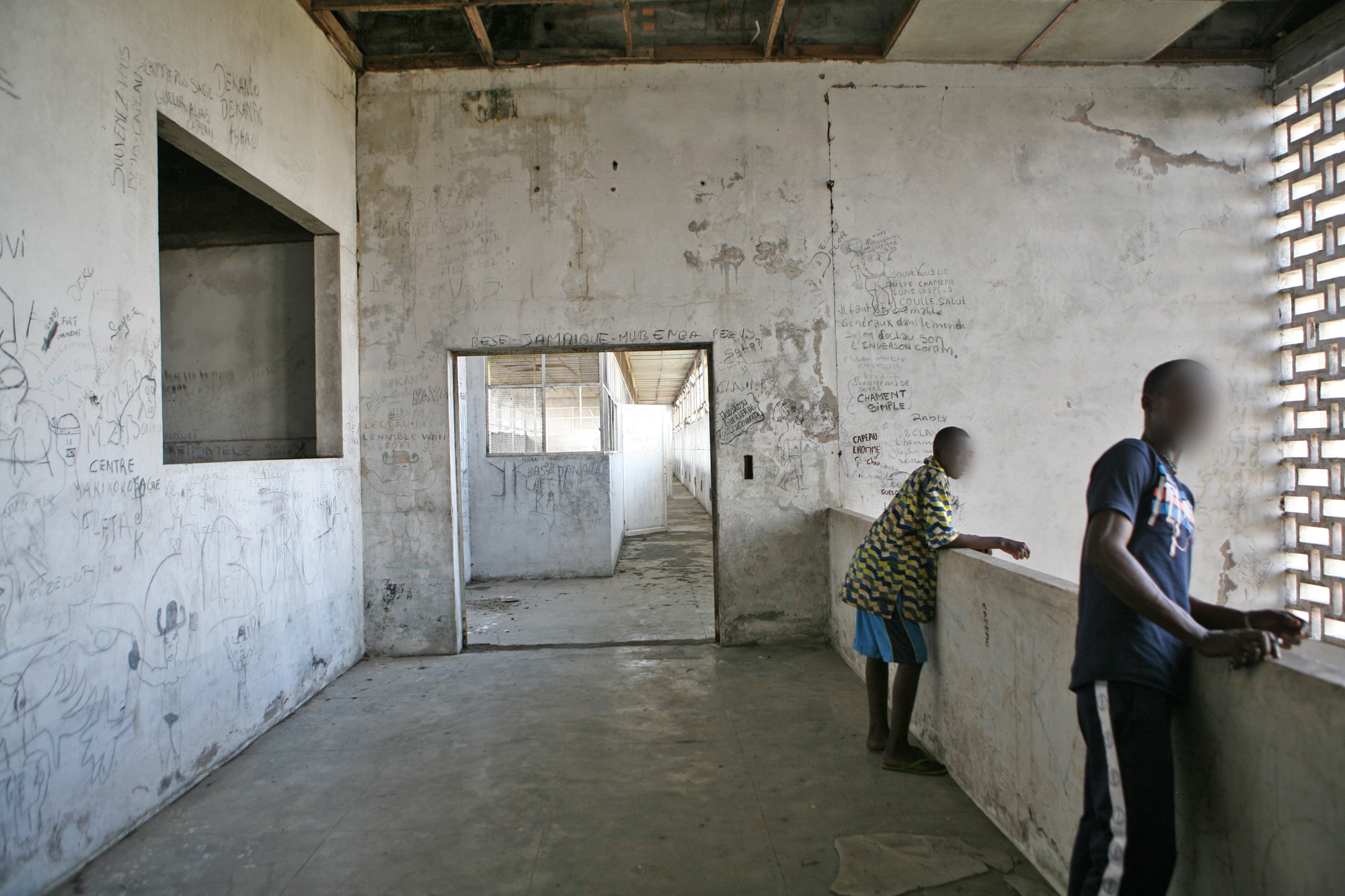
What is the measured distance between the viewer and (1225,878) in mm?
1666

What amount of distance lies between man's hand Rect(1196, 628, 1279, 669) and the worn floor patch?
54.9 inches

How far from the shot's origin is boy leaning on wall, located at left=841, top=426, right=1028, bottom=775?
3082 millimetres

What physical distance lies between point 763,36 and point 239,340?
482cm

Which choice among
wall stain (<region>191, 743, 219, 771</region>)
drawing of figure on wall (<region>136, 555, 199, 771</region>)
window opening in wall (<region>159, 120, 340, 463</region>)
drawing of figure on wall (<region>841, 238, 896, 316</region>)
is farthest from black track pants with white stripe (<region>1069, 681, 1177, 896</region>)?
window opening in wall (<region>159, 120, 340, 463</region>)

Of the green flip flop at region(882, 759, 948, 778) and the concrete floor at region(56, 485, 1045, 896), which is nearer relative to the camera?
the concrete floor at region(56, 485, 1045, 896)

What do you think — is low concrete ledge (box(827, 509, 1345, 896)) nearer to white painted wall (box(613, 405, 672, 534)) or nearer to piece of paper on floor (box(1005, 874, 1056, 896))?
piece of paper on floor (box(1005, 874, 1056, 896))

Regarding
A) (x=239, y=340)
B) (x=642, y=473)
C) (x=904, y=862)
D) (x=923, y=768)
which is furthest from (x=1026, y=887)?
(x=642, y=473)

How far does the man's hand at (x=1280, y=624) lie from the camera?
1616 mm

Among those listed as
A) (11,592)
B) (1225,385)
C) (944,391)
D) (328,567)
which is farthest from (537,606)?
(1225,385)

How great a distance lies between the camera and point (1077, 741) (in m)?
2.16

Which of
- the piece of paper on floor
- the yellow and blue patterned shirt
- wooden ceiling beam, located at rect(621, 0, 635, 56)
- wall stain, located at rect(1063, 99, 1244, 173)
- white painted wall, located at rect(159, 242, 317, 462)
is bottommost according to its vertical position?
the piece of paper on floor

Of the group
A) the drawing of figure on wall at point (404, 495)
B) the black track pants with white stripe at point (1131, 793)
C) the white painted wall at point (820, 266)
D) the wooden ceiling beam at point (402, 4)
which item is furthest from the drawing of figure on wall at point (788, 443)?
the black track pants with white stripe at point (1131, 793)

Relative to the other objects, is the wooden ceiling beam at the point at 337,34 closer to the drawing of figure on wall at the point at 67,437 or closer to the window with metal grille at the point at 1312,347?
the drawing of figure on wall at the point at 67,437

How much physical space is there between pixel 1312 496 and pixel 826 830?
17.4 ft
